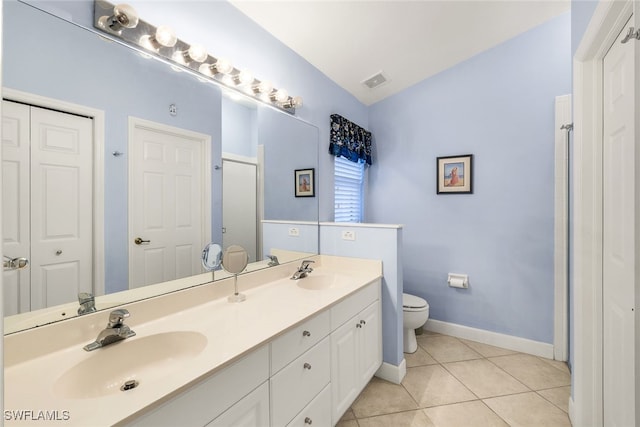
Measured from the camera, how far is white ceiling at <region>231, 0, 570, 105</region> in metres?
1.86

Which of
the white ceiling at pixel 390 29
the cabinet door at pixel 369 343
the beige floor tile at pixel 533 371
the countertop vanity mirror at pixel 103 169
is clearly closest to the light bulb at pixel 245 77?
the countertop vanity mirror at pixel 103 169

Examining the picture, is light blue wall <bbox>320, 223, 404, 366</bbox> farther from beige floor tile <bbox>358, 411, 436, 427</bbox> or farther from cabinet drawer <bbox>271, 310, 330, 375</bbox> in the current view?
cabinet drawer <bbox>271, 310, 330, 375</bbox>

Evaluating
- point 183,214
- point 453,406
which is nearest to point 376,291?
point 453,406

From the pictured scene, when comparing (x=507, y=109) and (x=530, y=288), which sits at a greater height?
(x=507, y=109)

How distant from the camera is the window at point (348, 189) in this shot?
9.26 ft

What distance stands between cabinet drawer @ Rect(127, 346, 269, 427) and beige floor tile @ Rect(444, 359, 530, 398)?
5.59ft

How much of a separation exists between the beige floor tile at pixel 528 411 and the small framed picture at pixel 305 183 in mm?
1858

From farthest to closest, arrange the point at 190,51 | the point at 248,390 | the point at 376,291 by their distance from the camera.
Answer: the point at 376,291 < the point at 190,51 < the point at 248,390

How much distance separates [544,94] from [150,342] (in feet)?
10.3

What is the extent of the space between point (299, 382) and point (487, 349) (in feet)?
6.79

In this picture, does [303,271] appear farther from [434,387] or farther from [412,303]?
[434,387]

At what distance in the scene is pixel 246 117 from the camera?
177 cm

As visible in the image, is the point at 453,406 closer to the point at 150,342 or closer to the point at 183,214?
the point at 150,342

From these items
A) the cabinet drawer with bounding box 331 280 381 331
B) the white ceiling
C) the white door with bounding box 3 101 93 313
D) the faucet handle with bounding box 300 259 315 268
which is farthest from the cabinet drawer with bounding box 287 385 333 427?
the white ceiling
